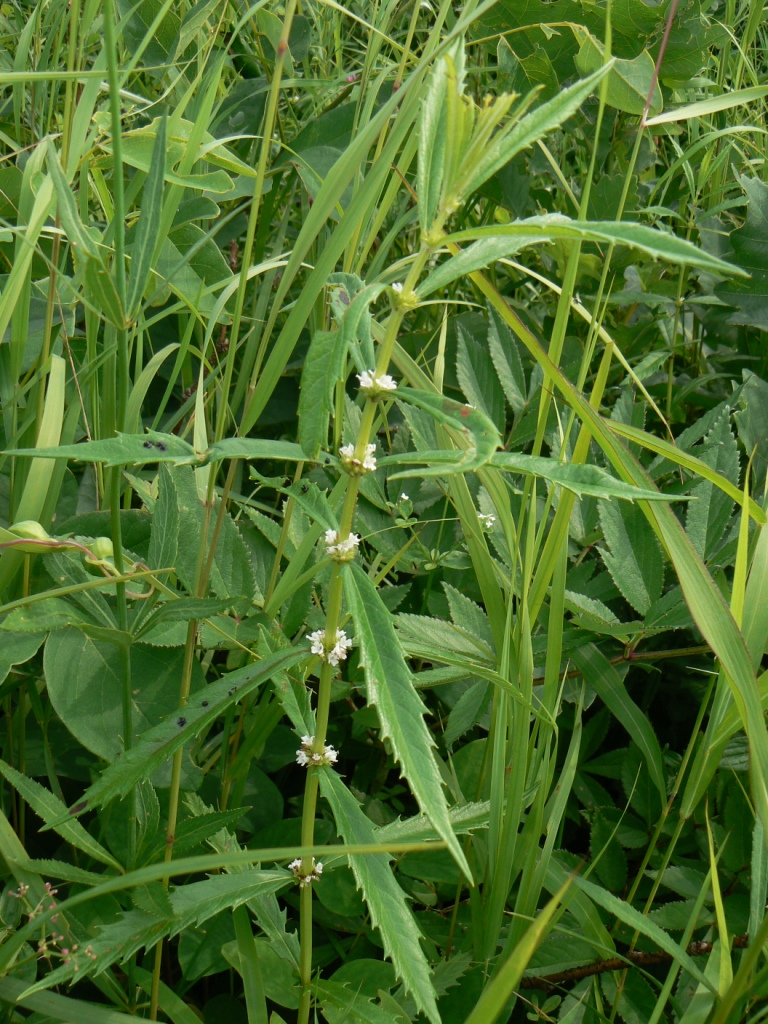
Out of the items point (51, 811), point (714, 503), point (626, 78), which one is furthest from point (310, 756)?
point (626, 78)

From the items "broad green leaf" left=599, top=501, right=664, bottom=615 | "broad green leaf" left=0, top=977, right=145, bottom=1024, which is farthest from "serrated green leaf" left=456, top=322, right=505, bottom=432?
"broad green leaf" left=0, top=977, right=145, bottom=1024

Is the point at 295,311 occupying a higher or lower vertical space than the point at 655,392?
higher

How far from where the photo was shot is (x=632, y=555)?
1199 mm

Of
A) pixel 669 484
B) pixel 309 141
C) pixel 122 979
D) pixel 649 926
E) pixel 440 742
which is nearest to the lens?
pixel 649 926

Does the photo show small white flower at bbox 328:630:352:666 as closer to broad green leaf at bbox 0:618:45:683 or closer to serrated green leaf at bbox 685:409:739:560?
broad green leaf at bbox 0:618:45:683

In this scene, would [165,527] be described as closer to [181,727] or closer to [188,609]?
[188,609]

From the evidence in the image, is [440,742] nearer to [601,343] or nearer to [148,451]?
[148,451]

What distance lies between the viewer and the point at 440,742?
1282 mm

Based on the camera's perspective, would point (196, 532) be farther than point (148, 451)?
Yes

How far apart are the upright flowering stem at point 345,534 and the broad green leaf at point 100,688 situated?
247mm

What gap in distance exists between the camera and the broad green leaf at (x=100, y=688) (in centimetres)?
99

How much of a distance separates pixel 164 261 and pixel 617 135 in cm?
110

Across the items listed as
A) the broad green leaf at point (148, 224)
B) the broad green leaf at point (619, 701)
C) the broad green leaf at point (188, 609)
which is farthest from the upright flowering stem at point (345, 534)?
the broad green leaf at point (619, 701)

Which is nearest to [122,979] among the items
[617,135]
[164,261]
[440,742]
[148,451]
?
[440,742]
